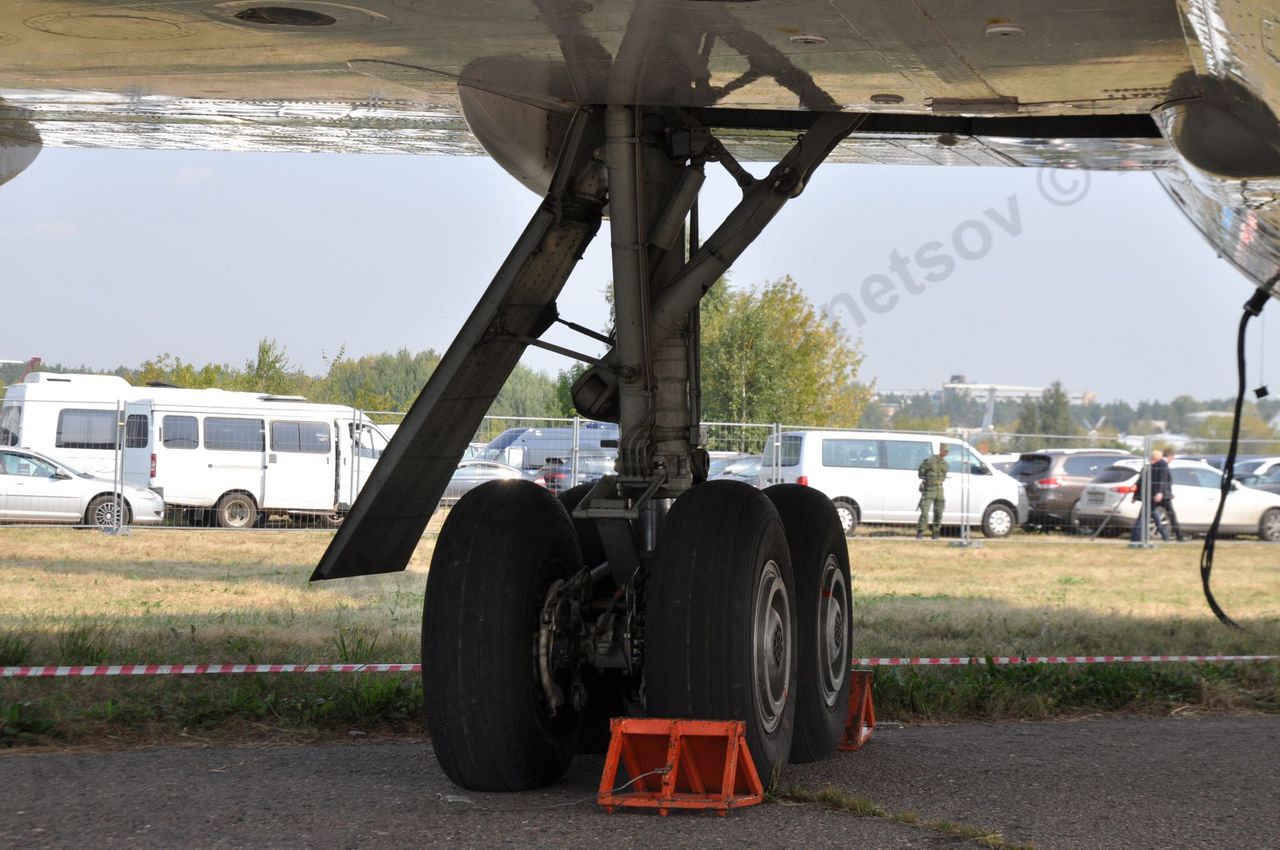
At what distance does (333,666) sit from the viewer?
7168 millimetres

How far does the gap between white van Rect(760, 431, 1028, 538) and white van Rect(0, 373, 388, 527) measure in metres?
6.95

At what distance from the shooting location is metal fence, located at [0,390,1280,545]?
2102 centimetres

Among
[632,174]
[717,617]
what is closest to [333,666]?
[717,617]

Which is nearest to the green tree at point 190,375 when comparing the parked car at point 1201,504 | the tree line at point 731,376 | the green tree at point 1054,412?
the tree line at point 731,376

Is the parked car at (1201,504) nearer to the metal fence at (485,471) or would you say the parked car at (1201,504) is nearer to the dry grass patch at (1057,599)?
the metal fence at (485,471)

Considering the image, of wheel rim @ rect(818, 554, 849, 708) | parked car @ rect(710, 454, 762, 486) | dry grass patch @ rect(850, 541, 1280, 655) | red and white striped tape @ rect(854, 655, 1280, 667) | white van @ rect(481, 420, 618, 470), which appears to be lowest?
dry grass patch @ rect(850, 541, 1280, 655)

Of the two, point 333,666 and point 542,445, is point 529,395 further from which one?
point 333,666

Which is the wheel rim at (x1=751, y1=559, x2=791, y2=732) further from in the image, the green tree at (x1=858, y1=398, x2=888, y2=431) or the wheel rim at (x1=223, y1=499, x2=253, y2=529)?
the green tree at (x1=858, y1=398, x2=888, y2=431)

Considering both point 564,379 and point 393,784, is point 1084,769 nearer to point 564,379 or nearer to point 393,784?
point 393,784

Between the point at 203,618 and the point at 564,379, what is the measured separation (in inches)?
1205

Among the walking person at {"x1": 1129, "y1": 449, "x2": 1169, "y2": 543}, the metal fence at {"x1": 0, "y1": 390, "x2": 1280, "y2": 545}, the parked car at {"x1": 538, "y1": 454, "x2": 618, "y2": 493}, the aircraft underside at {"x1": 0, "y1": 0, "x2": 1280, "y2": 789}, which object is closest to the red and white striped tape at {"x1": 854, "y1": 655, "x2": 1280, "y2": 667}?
the aircraft underside at {"x1": 0, "y1": 0, "x2": 1280, "y2": 789}

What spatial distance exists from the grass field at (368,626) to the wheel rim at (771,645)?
2045 mm

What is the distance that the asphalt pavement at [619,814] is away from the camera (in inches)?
163

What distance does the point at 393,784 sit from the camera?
4922mm
